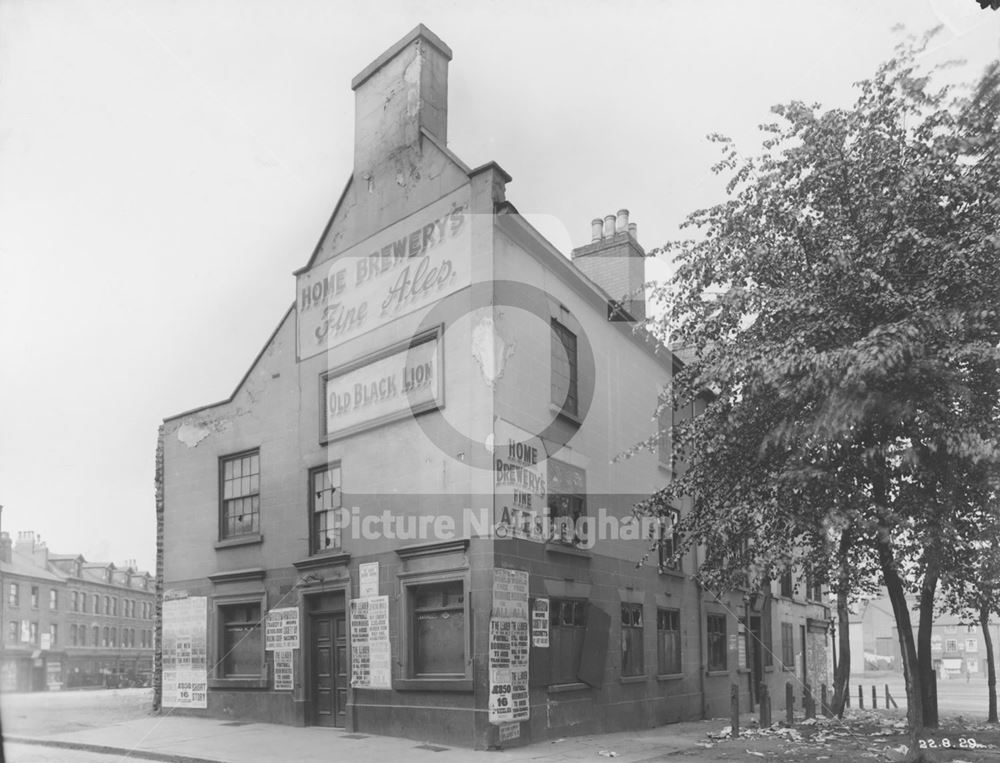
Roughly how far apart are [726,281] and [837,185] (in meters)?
2.15

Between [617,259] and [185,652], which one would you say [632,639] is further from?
[185,652]

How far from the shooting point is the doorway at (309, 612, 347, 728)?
17609mm

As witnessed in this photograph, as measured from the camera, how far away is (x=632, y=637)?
20.5 m

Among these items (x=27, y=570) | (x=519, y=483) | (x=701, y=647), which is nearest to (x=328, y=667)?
(x=519, y=483)

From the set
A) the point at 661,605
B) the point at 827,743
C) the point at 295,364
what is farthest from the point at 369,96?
the point at 827,743

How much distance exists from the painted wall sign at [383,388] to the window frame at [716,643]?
13083 millimetres

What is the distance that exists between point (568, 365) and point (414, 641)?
6558 mm

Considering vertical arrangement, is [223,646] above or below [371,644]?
below

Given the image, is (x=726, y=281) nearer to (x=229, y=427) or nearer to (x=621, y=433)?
(x=621, y=433)

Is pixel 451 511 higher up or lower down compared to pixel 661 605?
higher up

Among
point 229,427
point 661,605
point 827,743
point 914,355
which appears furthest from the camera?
point 661,605

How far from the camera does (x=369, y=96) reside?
1905cm

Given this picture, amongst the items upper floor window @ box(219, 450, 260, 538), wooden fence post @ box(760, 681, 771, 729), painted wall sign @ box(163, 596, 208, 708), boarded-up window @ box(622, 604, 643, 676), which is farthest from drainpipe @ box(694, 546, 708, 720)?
painted wall sign @ box(163, 596, 208, 708)

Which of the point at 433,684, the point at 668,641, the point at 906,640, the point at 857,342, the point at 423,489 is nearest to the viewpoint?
the point at 857,342
